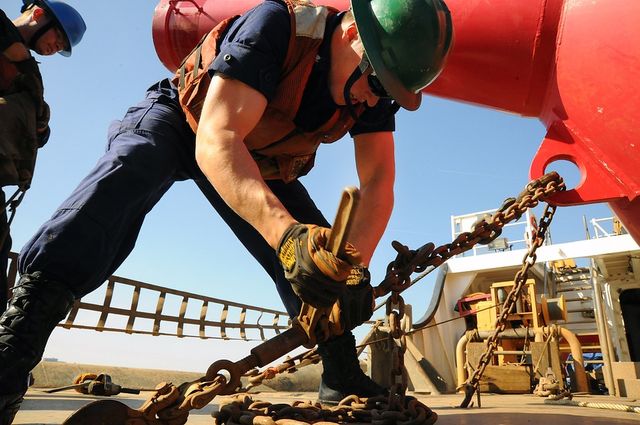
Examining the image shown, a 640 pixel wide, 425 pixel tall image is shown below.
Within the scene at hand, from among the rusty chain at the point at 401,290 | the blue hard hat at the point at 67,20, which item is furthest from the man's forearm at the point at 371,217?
the blue hard hat at the point at 67,20

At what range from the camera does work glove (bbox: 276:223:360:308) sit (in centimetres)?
92

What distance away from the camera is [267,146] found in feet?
5.51

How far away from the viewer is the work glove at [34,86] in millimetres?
1753

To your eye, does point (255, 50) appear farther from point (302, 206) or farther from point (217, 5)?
point (217, 5)

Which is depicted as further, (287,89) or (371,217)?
(371,217)

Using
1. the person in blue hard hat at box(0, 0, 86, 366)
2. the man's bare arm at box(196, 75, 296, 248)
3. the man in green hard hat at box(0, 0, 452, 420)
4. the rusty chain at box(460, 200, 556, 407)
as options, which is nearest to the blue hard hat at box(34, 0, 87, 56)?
the person in blue hard hat at box(0, 0, 86, 366)

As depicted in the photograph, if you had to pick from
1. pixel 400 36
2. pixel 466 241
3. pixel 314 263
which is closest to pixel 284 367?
pixel 466 241

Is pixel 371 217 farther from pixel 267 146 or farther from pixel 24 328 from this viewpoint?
pixel 24 328

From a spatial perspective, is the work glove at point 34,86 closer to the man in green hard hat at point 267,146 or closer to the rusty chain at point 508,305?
the man in green hard hat at point 267,146

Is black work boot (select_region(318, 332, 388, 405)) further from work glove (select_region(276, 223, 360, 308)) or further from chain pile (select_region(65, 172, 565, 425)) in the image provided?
work glove (select_region(276, 223, 360, 308))

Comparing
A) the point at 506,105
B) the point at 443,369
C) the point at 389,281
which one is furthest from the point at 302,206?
the point at 443,369

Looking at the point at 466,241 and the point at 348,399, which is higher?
the point at 466,241

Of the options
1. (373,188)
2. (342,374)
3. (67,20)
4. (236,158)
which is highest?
(67,20)

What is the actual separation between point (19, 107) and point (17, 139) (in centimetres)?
11
